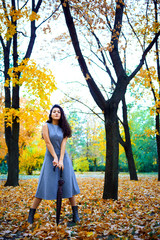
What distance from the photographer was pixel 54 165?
3164 mm

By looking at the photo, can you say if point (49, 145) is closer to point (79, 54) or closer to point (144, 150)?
point (79, 54)

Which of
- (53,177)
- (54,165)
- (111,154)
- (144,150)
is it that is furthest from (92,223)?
(144,150)

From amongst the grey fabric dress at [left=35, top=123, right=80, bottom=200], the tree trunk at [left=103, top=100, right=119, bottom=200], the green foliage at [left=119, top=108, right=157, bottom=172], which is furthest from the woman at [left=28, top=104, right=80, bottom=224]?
the green foliage at [left=119, top=108, right=157, bottom=172]

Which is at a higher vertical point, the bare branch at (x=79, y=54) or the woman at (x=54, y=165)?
the bare branch at (x=79, y=54)

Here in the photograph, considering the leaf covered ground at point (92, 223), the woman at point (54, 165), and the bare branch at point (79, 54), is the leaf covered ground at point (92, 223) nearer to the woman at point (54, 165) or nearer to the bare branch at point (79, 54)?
the woman at point (54, 165)

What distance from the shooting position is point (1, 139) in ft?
57.4

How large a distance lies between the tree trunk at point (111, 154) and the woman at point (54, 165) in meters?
1.98

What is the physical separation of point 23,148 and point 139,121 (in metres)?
17.6

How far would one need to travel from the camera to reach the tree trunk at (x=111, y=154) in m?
5.30

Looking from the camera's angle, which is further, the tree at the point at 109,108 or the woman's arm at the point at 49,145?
the tree at the point at 109,108

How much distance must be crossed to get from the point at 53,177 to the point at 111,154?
2489 millimetres

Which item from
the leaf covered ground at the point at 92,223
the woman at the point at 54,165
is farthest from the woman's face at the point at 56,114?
the leaf covered ground at the point at 92,223

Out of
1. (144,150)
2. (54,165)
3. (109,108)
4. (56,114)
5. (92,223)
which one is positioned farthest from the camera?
(144,150)

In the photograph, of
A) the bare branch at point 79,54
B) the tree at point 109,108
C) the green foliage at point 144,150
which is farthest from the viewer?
the green foliage at point 144,150
